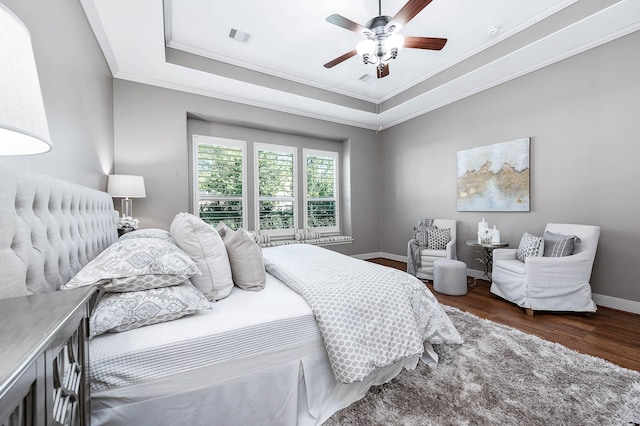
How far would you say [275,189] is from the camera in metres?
4.95

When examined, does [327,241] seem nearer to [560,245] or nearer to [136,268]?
[560,245]

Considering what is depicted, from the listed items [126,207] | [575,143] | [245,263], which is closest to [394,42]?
[245,263]

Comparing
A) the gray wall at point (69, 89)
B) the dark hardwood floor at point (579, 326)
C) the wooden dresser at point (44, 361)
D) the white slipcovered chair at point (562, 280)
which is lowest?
the dark hardwood floor at point (579, 326)

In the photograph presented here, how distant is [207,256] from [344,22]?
7.12ft

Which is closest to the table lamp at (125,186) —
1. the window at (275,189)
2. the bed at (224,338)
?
the bed at (224,338)

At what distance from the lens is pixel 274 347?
130 centimetres

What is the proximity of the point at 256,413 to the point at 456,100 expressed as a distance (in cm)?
479

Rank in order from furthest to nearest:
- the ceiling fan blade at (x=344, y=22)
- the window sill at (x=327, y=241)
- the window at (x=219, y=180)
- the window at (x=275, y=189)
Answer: the window sill at (x=327, y=241) < the window at (x=275, y=189) < the window at (x=219, y=180) < the ceiling fan blade at (x=344, y=22)

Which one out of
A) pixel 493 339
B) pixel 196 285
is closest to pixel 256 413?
pixel 196 285

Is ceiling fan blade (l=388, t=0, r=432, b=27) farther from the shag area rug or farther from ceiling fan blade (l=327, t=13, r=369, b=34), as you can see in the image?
the shag area rug

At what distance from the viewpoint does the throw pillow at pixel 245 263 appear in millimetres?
1710

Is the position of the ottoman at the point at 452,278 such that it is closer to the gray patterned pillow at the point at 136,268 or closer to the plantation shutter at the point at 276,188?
the plantation shutter at the point at 276,188

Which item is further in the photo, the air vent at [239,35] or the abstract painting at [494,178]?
the abstract painting at [494,178]

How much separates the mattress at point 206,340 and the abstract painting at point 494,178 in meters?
3.50
